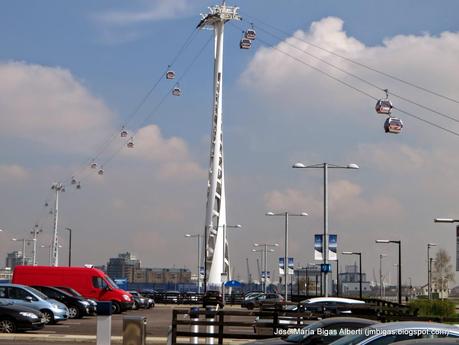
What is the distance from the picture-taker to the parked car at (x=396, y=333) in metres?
11.8

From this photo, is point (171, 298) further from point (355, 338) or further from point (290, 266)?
point (355, 338)

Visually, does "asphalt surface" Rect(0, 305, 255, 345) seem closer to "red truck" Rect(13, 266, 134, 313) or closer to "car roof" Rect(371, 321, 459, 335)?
"red truck" Rect(13, 266, 134, 313)

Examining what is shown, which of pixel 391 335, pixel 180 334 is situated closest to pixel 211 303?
pixel 180 334

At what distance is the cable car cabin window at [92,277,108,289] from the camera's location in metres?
47.8

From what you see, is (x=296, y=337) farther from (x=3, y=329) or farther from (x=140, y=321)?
(x=3, y=329)

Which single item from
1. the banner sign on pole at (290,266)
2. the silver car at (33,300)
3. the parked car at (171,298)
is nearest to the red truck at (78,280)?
the silver car at (33,300)

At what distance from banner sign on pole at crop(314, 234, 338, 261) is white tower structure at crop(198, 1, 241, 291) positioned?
14.9 meters

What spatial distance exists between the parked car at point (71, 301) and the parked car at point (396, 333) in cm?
2912

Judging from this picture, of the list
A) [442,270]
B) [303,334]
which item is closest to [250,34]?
[303,334]

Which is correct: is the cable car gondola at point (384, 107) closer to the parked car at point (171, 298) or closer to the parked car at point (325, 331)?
the parked car at point (325, 331)

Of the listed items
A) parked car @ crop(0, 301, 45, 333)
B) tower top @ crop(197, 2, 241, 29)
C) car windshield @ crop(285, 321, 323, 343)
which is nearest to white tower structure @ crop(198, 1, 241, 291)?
tower top @ crop(197, 2, 241, 29)

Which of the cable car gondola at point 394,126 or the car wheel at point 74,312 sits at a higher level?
the cable car gondola at point 394,126

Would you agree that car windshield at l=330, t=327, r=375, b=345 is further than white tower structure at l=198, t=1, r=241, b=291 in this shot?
No

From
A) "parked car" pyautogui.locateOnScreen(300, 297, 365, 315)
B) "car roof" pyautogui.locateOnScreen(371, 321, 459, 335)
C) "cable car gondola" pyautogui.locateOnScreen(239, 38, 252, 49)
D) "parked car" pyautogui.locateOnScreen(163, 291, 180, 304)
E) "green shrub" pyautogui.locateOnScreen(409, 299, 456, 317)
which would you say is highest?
"cable car gondola" pyautogui.locateOnScreen(239, 38, 252, 49)
